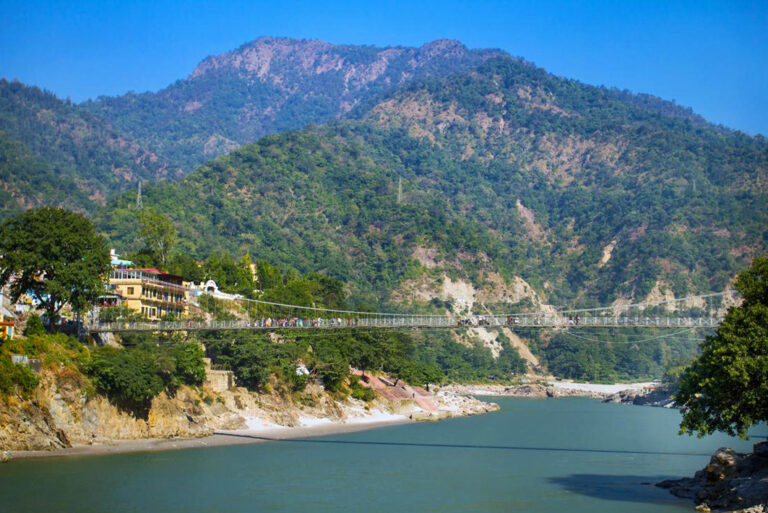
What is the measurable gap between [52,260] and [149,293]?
34.3 feet

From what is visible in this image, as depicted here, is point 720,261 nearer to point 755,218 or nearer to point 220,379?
point 755,218

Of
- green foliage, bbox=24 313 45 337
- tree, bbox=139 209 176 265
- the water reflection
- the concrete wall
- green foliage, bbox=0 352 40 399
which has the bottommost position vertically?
the water reflection

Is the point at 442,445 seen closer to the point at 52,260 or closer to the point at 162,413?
the point at 162,413

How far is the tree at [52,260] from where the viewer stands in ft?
147

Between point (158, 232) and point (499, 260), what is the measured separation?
274ft

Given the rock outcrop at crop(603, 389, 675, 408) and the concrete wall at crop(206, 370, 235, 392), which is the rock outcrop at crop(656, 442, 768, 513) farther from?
the rock outcrop at crop(603, 389, 675, 408)

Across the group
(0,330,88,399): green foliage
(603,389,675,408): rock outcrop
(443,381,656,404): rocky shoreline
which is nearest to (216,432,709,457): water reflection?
(0,330,88,399): green foliage

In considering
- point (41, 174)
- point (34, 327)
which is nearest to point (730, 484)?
point (34, 327)

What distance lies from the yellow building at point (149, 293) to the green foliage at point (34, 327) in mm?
8838

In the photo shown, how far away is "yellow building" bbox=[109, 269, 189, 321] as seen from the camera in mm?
54188

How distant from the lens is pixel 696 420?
32.8 m

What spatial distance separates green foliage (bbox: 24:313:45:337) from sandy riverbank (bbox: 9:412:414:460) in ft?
20.0

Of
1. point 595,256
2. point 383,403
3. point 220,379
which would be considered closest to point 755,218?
point 595,256

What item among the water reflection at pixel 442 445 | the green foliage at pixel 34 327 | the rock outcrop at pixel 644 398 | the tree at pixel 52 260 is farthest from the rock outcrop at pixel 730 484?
the rock outcrop at pixel 644 398
